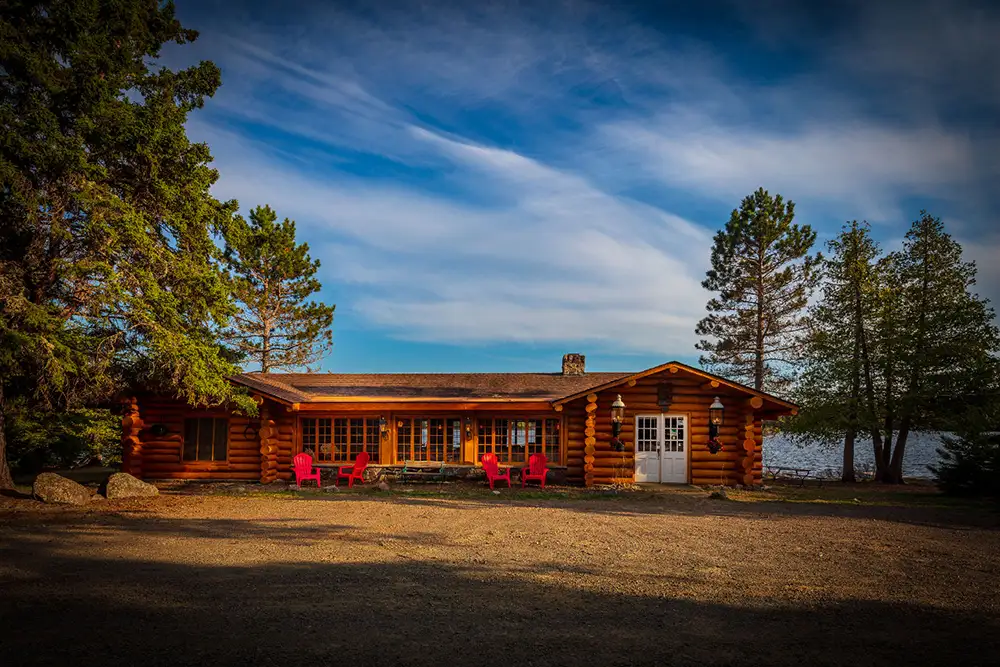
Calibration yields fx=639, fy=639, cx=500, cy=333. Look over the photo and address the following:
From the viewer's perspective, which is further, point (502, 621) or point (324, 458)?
point (324, 458)

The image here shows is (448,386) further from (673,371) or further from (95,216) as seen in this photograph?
(95,216)

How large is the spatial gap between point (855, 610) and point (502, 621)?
139 inches

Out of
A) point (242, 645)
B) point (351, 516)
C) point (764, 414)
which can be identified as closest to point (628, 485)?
point (764, 414)

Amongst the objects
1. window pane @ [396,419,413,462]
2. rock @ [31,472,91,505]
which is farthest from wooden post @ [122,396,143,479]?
window pane @ [396,419,413,462]

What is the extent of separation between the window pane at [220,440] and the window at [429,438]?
16.7 ft

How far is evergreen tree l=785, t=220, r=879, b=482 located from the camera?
2080 centimetres

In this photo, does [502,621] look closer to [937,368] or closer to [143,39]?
[143,39]

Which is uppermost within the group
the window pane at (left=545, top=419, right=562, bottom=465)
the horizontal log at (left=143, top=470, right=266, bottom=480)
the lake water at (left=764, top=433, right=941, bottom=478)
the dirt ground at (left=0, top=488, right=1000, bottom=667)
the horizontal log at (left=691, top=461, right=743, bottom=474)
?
the window pane at (left=545, top=419, right=562, bottom=465)

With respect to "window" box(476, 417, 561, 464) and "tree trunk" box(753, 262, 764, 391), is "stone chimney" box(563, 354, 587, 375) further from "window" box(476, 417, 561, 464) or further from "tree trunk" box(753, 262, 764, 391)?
"tree trunk" box(753, 262, 764, 391)

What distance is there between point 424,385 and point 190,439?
7302mm

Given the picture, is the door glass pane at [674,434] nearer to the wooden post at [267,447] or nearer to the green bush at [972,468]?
the green bush at [972,468]

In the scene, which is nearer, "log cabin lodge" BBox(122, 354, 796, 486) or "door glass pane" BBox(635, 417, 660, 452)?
"log cabin lodge" BBox(122, 354, 796, 486)

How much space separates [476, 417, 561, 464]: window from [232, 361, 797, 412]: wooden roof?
2.66 ft

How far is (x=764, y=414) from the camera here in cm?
1848
